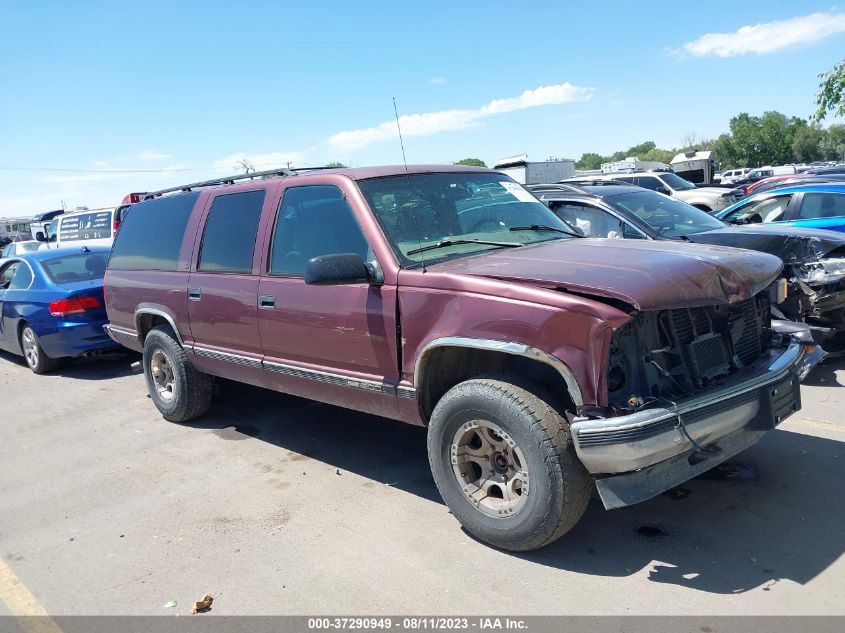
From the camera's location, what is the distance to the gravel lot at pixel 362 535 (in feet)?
10.7

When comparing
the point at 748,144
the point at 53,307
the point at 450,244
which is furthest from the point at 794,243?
the point at 748,144

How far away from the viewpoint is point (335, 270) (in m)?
3.90

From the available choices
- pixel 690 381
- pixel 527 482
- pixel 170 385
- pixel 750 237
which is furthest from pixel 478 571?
pixel 750 237

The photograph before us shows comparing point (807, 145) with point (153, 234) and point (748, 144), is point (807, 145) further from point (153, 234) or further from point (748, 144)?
point (153, 234)

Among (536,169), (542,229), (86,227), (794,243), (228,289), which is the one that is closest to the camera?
(542,229)

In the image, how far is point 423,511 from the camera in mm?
4219

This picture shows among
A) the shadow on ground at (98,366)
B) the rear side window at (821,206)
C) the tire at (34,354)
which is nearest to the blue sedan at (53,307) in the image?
the tire at (34,354)

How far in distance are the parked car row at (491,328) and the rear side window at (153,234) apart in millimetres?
37

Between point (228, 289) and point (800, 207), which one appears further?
point (800, 207)

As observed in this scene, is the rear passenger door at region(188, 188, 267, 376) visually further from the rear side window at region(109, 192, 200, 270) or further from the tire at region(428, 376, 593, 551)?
the tire at region(428, 376, 593, 551)

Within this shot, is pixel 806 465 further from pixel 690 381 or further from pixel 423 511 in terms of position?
pixel 423 511

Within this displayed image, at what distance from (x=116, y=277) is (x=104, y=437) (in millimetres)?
1609

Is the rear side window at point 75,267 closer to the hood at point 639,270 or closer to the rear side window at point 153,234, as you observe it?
the rear side window at point 153,234

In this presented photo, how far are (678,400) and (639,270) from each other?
67 cm
